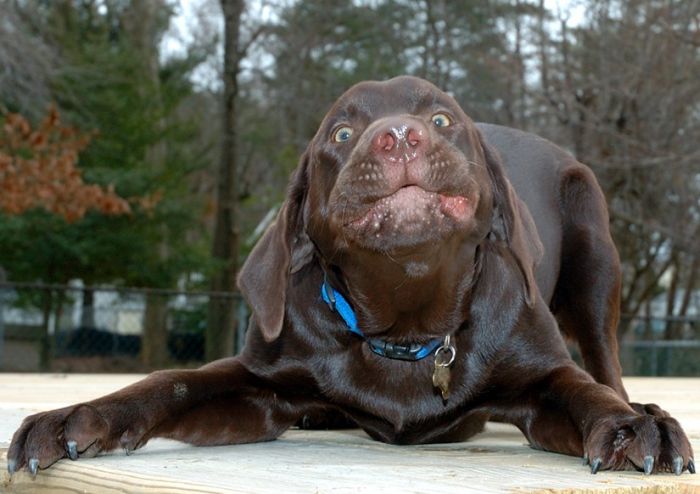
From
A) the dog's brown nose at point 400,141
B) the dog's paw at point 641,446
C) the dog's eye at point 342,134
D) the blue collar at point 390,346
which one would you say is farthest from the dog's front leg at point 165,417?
the dog's paw at point 641,446

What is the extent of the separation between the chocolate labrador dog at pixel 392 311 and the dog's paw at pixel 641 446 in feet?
0.69

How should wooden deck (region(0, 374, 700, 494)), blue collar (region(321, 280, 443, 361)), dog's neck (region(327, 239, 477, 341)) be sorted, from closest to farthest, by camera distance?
wooden deck (region(0, 374, 700, 494)) → dog's neck (region(327, 239, 477, 341)) → blue collar (region(321, 280, 443, 361))

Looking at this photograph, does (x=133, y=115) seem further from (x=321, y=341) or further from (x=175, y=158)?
(x=321, y=341)

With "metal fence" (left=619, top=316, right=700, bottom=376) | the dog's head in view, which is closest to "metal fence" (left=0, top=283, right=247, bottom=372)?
"metal fence" (left=619, top=316, right=700, bottom=376)

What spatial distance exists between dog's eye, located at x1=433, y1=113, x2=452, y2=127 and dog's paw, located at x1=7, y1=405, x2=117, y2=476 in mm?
1298

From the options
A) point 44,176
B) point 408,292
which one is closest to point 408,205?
point 408,292

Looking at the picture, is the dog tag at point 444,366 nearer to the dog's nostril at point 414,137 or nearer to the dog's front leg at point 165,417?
the dog's front leg at point 165,417

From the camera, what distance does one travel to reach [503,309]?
334 centimetres

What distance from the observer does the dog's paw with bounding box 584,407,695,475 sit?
258 cm

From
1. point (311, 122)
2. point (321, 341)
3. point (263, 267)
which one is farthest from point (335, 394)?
point (311, 122)

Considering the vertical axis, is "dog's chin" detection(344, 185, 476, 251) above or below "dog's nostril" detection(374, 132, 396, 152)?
below

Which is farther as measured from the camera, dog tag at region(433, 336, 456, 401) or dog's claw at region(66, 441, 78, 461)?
dog tag at region(433, 336, 456, 401)

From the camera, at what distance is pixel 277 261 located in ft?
10.8

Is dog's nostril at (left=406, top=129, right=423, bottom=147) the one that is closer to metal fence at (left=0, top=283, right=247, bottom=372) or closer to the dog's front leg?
the dog's front leg
